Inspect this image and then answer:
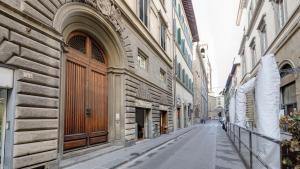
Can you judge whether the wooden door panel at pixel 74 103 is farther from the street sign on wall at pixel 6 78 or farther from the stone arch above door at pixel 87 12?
the street sign on wall at pixel 6 78

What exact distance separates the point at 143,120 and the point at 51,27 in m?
11.2

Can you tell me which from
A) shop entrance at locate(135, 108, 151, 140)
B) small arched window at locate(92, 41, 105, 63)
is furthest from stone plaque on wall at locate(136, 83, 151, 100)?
small arched window at locate(92, 41, 105, 63)

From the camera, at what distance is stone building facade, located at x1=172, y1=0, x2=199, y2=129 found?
30584mm

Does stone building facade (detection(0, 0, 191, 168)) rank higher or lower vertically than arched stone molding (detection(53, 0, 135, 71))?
lower

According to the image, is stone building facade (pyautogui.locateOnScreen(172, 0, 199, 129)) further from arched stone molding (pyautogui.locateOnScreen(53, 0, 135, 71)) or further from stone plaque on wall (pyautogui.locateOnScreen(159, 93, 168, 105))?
arched stone molding (pyautogui.locateOnScreen(53, 0, 135, 71))

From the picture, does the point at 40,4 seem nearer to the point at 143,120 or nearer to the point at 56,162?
the point at 56,162

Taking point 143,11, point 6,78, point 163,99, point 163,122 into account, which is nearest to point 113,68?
point 143,11

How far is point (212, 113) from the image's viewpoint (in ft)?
416

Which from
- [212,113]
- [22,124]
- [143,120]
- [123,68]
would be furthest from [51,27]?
[212,113]

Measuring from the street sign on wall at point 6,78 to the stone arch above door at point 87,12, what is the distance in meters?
1.45

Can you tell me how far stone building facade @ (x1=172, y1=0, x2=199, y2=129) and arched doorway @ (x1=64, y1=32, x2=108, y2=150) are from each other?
15.9 metres

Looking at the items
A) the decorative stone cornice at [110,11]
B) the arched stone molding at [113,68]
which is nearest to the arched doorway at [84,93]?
the arched stone molding at [113,68]

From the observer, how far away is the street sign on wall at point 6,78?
6.29 metres

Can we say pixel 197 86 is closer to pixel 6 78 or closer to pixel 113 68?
pixel 113 68
